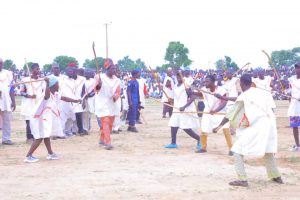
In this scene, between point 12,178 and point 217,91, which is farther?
point 217,91

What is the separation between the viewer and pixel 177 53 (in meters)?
63.5

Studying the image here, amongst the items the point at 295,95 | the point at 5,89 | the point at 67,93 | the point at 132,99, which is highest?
the point at 5,89

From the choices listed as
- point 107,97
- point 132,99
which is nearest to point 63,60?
point 132,99

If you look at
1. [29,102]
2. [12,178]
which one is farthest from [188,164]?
[29,102]

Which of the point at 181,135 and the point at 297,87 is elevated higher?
the point at 297,87

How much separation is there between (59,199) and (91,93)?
810cm

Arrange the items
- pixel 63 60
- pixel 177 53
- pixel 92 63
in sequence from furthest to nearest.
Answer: pixel 92 63 → pixel 63 60 → pixel 177 53

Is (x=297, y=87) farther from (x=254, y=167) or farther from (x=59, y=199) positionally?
(x=59, y=199)

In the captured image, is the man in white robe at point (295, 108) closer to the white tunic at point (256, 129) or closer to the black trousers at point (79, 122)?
Answer: the white tunic at point (256, 129)

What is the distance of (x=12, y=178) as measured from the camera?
855cm

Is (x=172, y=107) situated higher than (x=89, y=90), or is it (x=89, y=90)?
(x=89, y=90)

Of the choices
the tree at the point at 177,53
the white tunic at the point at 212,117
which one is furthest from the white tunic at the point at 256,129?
the tree at the point at 177,53

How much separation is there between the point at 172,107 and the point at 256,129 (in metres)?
5.08

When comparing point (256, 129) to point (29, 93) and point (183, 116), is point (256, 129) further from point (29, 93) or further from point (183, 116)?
point (29, 93)
